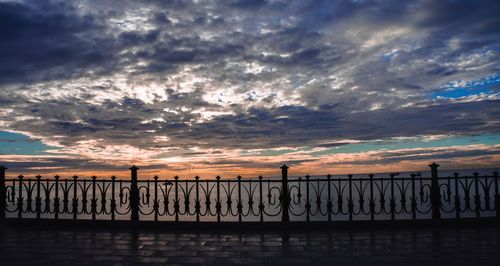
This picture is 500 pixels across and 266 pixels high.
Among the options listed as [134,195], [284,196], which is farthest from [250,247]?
[134,195]

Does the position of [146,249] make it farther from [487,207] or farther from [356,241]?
[487,207]

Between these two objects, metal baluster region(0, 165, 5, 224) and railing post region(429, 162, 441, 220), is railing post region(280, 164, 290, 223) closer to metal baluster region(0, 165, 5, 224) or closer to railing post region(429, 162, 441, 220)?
railing post region(429, 162, 441, 220)

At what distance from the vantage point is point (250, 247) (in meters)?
8.02

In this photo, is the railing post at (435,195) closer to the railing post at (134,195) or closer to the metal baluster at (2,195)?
the railing post at (134,195)

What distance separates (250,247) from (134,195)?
468cm

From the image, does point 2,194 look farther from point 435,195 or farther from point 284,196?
point 435,195

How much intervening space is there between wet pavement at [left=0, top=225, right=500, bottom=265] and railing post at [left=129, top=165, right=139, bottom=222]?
0.75 metres

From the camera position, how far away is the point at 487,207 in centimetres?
1127

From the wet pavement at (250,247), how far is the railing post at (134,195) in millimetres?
748

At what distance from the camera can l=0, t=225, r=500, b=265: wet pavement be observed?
6820mm

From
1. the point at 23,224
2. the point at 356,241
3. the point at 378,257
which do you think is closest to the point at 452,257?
the point at 378,257

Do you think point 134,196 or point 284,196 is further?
point 134,196

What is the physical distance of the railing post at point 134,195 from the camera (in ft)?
36.2

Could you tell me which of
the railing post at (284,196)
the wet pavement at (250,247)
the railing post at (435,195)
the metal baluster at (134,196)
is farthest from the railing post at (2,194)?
the railing post at (435,195)
